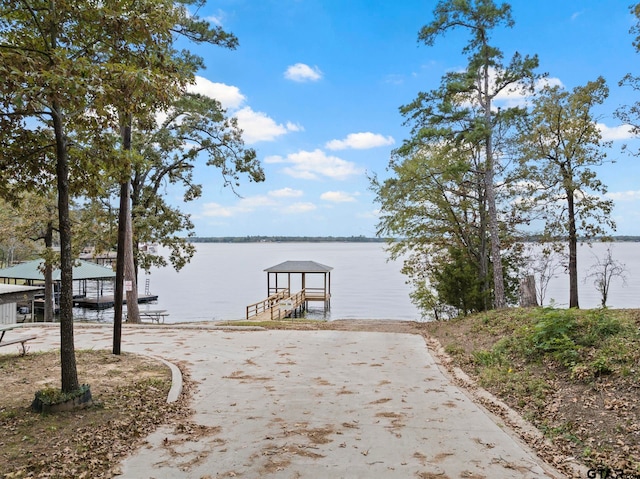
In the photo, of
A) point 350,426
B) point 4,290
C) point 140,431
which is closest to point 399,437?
point 350,426

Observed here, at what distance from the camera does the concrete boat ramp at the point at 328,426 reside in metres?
3.86

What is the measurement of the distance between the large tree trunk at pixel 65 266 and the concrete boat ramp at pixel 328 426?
1429mm

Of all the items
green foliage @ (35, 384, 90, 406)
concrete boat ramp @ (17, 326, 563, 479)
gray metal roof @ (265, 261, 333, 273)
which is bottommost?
concrete boat ramp @ (17, 326, 563, 479)

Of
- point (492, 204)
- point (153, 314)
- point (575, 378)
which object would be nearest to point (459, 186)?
point (492, 204)

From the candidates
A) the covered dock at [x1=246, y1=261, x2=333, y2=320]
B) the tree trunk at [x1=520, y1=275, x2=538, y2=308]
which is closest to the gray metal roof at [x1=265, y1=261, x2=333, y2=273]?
the covered dock at [x1=246, y1=261, x2=333, y2=320]

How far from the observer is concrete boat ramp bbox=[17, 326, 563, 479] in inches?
152

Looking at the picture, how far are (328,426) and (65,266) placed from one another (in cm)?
357

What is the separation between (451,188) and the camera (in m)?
17.3

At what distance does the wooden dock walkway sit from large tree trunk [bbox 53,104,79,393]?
614 inches

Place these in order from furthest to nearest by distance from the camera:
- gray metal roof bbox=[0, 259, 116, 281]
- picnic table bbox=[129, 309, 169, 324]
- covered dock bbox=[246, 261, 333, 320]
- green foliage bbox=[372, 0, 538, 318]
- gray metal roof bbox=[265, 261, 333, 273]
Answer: gray metal roof bbox=[265, 261, 333, 273] < gray metal roof bbox=[0, 259, 116, 281] < picnic table bbox=[129, 309, 169, 324] < covered dock bbox=[246, 261, 333, 320] < green foliage bbox=[372, 0, 538, 318]

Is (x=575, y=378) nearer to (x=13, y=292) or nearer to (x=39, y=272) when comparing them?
(x=13, y=292)

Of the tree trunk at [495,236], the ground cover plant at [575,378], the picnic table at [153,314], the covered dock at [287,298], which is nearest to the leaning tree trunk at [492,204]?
the tree trunk at [495,236]

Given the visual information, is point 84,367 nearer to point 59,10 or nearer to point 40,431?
point 40,431

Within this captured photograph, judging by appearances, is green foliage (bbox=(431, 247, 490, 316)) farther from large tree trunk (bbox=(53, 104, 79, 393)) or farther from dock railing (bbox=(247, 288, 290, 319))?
large tree trunk (bbox=(53, 104, 79, 393))
